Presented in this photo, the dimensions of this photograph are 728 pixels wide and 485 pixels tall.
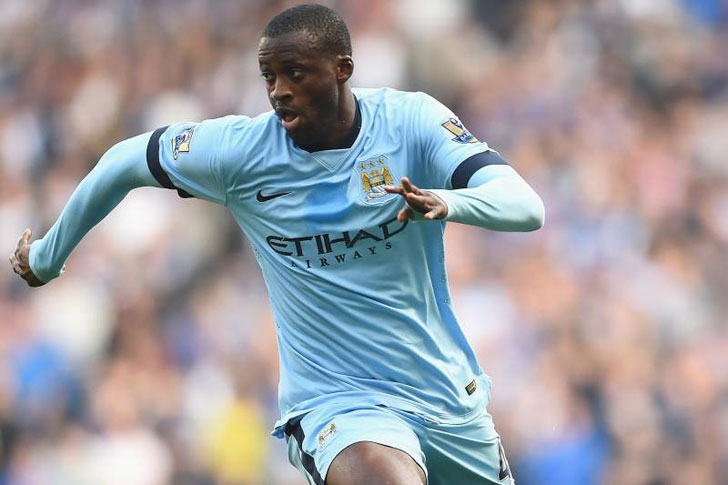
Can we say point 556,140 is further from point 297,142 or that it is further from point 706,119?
point 297,142

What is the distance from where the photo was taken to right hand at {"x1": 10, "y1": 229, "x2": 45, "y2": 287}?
6.16 meters

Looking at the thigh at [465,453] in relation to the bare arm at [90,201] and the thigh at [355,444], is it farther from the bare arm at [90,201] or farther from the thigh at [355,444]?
the bare arm at [90,201]

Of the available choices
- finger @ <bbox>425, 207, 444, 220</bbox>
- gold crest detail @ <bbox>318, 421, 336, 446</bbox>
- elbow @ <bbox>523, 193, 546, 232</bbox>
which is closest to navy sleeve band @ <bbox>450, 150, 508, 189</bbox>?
elbow @ <bbox>523, 193, 546, 232</bbox>

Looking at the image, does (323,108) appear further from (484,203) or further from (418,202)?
(418,202)

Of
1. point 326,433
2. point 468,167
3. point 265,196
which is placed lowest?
point 326,433

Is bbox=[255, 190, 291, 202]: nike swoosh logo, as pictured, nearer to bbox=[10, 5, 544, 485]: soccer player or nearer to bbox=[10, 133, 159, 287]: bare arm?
bbox=[10, 5, 544, 485]: soccer player

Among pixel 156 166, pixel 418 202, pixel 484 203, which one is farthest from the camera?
pixel 156 166

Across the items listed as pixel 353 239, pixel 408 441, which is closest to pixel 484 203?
pixel 353 239

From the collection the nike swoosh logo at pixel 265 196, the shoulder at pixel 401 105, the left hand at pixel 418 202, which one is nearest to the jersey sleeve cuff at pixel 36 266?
the nike swoosh logo at pixel 265 196

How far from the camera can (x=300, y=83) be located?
5.43 metres

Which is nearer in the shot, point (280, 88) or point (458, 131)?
point (280, 88)

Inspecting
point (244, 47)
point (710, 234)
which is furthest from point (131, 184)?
point (244, 47)

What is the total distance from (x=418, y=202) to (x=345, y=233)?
32.8 inches

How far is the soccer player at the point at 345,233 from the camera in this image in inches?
214
